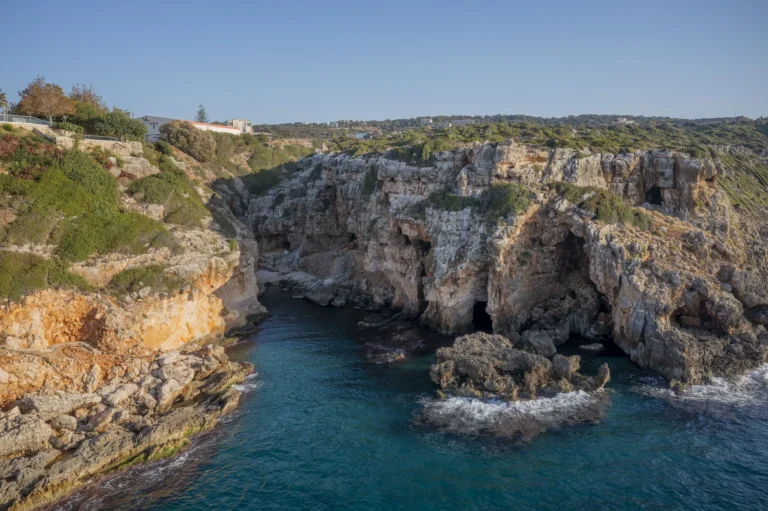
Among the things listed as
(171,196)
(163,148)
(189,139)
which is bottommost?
(171,196)

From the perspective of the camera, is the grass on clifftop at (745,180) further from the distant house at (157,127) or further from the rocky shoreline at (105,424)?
the distant house at (157,127)

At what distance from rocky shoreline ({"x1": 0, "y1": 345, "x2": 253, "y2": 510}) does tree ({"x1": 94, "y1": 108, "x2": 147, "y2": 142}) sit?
2713 centimetres

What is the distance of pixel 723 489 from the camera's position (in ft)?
71.9

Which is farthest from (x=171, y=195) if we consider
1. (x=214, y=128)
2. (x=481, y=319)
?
(x=214, y=128)

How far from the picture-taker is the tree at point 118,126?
49656 millimetres

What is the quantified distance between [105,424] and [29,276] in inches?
433

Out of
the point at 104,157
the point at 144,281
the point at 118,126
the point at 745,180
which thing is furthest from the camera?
the point at 745,180

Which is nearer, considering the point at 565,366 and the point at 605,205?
the point at 565,366

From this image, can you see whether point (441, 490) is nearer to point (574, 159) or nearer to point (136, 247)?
point (136, 247)

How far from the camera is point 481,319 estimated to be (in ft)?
147

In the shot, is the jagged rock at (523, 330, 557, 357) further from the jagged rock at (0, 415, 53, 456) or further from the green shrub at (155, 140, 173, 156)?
the green shrub at (155, 140, 173, 156)

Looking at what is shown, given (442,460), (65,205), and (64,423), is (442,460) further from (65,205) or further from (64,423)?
(65,205)

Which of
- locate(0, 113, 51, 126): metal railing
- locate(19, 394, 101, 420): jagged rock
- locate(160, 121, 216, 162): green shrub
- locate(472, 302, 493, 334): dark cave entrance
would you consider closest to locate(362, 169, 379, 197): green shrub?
locate(472, 302, 493, 334): dark cave entrance

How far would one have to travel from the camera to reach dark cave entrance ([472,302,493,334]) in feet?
140
